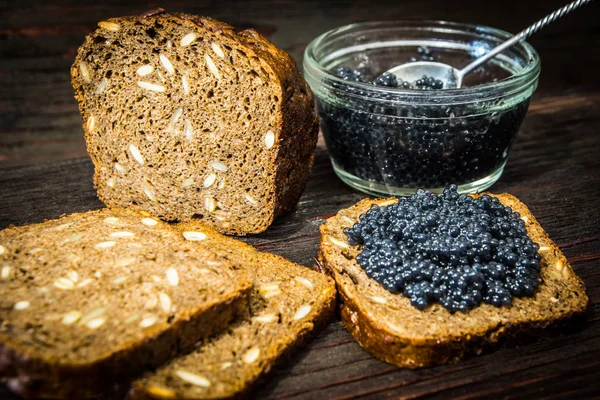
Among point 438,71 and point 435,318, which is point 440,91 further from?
point 435,318

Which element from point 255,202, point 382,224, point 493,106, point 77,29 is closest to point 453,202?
point 382,224

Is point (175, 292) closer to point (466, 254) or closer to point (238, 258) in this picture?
point (238, 258)

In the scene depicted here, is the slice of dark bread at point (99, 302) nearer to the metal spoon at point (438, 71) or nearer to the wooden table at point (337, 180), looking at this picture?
the wooden table at point (337, 180)

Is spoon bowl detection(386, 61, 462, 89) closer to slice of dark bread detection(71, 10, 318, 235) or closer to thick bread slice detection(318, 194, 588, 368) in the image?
slice of dark bread detection(71, 10, 318, 235)

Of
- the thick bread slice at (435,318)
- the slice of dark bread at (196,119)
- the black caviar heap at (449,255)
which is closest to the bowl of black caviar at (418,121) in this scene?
the slice of dark bread at (196,119)

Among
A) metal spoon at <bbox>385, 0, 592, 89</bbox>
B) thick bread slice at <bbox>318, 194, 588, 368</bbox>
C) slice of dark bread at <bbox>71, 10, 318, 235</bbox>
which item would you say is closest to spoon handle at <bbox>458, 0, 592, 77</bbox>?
metal spoon at <bbox>385, 0, 592, 89</bbox>
